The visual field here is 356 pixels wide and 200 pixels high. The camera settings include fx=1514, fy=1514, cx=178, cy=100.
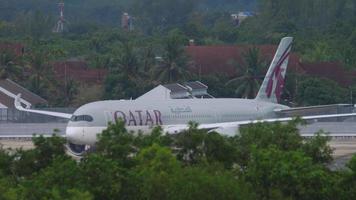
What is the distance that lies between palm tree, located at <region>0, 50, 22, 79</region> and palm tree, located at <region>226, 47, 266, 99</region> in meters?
15.3

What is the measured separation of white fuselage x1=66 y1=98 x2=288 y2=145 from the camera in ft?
219

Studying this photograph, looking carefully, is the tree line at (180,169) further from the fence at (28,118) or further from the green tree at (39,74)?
the green tree at (39,74)

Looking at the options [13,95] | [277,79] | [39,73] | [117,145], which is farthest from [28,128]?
[117,145]

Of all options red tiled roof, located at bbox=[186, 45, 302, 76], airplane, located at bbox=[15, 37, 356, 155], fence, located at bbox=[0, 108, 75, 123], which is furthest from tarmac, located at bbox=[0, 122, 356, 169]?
red tiled roof, located at bbox=[186, 45, 302, 76]

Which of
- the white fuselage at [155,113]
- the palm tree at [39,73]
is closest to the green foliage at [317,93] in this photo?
the palm tree at [39,73]

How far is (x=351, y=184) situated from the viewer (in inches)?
1624

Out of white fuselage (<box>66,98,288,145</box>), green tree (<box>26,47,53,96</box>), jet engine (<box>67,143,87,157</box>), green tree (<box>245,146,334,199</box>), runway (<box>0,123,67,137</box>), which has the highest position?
green tree (<box>26,47,53,96</box>)

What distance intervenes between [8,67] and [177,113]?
3891 centimetres

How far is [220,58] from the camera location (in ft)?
409

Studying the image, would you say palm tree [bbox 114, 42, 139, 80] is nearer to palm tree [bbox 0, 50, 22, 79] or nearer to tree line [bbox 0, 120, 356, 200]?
palm tree [bbox 0, 50, 22, 79]

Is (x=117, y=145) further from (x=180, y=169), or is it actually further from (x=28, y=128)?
(x=28, y=128)

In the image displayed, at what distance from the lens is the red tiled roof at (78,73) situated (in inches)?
4605

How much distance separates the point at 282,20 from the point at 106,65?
58155 mm

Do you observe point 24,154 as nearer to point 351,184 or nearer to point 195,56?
point 351,184
